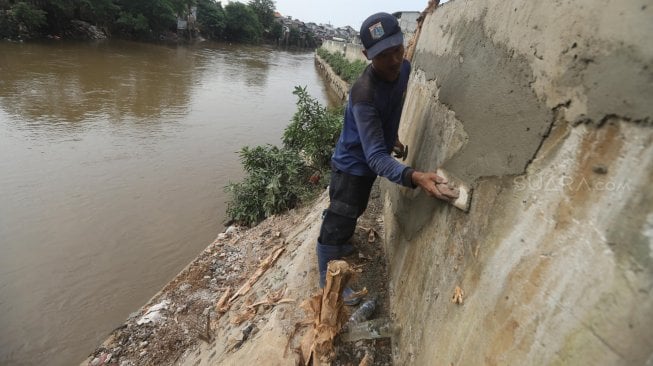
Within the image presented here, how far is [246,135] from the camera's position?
10.8 metres

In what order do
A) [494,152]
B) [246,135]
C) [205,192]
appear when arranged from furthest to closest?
[246,135] < [205,192] < [494,152]

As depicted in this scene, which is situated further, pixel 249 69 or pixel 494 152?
pixel 249 69

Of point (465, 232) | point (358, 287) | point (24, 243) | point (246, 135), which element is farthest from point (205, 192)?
point (465, 232)

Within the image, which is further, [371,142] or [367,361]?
[367,361]

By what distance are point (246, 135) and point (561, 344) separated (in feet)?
33.9

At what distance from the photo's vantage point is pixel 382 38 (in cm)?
191

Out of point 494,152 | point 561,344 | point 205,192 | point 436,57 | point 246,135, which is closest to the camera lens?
point 561,344

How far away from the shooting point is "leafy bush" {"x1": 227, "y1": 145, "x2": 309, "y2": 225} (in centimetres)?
526

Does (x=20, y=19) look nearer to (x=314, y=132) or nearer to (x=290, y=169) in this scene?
(x=314, y=132)

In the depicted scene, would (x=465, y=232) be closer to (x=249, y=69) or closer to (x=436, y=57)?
(x=436, y=57)

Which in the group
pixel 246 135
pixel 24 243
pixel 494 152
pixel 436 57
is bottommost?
pixel 24 243

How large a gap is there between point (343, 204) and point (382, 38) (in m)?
1.05

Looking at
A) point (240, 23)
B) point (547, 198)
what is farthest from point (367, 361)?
point (240, 23)

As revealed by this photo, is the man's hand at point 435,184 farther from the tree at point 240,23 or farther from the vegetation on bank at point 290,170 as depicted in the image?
the tree at point 240,23
